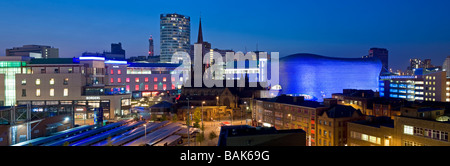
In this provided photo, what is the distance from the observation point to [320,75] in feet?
358

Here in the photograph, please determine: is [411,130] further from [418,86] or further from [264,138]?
[418,86]

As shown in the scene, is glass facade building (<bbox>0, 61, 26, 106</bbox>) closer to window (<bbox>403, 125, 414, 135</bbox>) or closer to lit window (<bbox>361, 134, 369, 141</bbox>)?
lit window (<bbox>361, 134, 369, 141</bbox>)

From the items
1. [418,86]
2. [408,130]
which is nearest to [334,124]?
[408,130]

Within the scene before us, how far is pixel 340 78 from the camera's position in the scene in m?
113

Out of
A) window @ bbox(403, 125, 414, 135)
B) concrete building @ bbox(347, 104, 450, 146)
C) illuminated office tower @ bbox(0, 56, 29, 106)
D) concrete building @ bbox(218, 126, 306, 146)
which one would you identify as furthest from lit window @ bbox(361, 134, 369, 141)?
illuminated office tower @ bbox(0, 56, 29, 106)

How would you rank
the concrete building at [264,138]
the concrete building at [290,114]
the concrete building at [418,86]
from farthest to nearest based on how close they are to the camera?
the concrete building at [418,86]
the concrete building at [290,114]
the concrete building at [264,138]

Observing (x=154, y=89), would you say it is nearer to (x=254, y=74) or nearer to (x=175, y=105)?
(x=175, y=105)

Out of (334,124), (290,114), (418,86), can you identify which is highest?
(418,86)

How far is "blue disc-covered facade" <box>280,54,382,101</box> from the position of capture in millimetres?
107250

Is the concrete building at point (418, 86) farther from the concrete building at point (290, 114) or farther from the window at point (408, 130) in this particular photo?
the window at point (408, 130)

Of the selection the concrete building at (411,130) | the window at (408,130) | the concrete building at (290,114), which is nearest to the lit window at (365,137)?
the concrete building at (411,130)

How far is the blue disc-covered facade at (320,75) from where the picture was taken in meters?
107

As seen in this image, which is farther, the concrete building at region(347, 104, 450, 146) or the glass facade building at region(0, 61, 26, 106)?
the glass facade building at region(0, 61, 26, 106)

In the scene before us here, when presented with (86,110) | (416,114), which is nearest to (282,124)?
(416,114)
